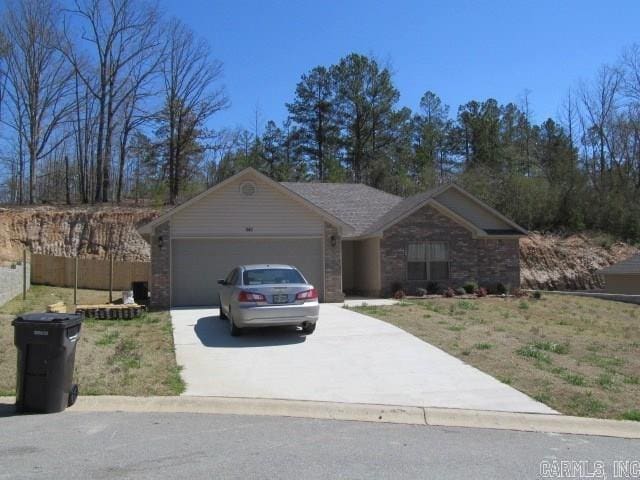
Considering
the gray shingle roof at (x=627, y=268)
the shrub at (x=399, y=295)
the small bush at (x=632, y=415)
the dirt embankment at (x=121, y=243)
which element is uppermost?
the dirt embankment at (x=121, y=243)

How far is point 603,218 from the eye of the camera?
39062 millimetres

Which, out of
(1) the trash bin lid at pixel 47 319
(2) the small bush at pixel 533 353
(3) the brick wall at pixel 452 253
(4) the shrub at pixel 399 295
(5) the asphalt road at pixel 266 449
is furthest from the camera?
(3) the brick wall at pixel 452 253

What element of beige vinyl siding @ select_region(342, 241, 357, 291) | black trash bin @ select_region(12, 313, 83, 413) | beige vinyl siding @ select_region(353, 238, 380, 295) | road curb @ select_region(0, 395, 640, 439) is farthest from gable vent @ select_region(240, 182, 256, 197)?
black trash bin @ select_region(12, 313, 83, 413)

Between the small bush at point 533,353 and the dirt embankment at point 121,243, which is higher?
the dirt embankment at point 121,243

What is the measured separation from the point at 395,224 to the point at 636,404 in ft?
52.4

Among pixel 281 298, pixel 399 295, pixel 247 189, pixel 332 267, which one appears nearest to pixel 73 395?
pixel 281 298

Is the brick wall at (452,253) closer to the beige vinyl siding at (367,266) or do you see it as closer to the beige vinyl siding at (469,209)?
the beige vinyl siding at (367,266)

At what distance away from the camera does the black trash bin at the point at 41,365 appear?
7.42 meters

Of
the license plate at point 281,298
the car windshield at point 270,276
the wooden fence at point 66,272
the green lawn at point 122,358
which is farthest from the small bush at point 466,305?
the wooden fence at point 66,272

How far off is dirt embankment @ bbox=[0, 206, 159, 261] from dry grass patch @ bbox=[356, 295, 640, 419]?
878 inches

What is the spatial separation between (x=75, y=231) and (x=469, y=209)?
23670 mm

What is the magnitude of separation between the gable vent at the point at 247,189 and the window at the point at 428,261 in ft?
22.8

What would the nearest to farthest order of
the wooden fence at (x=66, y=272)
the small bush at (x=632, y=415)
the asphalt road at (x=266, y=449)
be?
the asphalt road at (x=266, y=449) < the small bush at (x=632, y=415) < the wooden fence at (x=66, y=272)

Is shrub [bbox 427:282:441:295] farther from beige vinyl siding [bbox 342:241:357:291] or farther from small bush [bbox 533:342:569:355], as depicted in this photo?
small bush [bbox 533:342:569:355]
